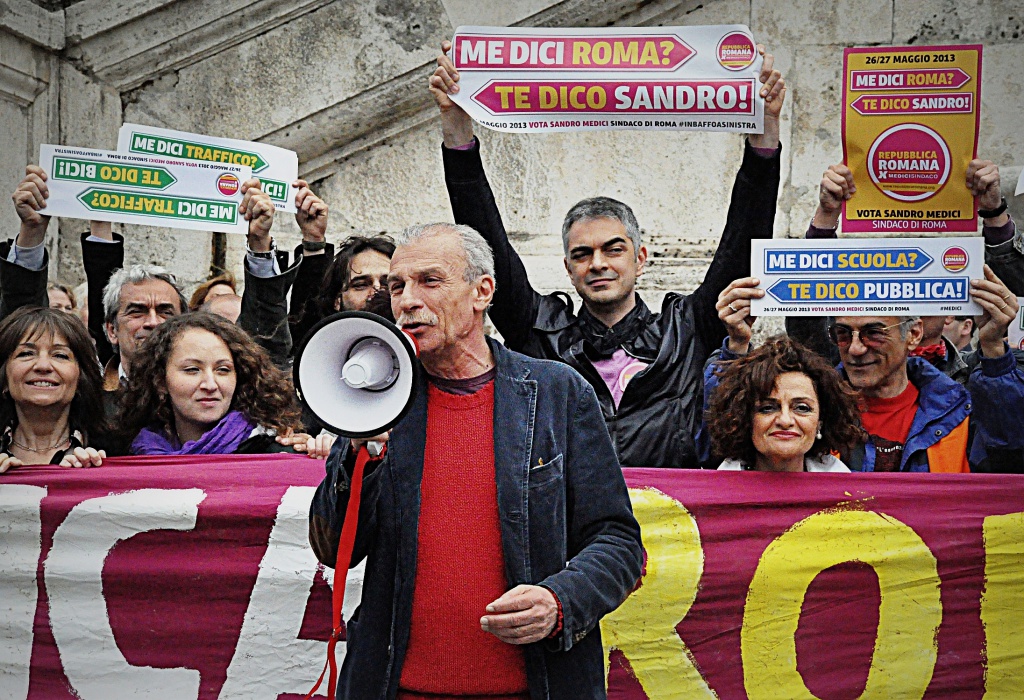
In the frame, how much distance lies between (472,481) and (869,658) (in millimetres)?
1722

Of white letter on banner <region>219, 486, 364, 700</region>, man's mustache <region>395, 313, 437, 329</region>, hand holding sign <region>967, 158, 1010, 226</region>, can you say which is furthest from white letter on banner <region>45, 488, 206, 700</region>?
hand holding sign <region>967, 158, 1010, 226</region>

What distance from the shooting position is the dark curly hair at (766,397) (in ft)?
12.7

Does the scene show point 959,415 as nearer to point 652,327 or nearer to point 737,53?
point 652,327

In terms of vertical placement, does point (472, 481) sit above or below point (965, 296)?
below

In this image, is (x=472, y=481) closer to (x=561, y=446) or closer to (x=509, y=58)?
(x=561, y=446)

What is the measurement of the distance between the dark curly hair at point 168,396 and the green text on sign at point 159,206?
683 mm

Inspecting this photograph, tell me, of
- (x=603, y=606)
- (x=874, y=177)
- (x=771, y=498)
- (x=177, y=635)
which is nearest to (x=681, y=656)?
(x=771, y=498)

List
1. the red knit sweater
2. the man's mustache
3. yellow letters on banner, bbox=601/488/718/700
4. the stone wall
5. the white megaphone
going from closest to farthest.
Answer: the white megaphone
the red knit sweater
the man's mustache
yellow letters on banner, bbox=601/488/718/700
the stone wall

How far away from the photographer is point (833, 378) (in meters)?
3.92

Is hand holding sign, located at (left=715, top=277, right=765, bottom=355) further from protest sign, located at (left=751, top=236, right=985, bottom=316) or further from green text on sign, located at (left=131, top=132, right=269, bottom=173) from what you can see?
green text on sign, located at (left=131, top=132, right=269, bottom=173)

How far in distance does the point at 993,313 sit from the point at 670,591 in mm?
1314

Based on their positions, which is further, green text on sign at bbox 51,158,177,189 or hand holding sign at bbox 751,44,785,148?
green text on sign at bbox 51,158,177,189

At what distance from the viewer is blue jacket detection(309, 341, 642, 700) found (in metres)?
2.62

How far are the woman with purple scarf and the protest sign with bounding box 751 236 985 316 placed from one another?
1.60m
